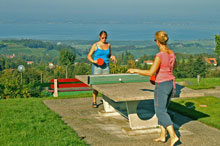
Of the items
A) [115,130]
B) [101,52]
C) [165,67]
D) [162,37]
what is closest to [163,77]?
[165,67]

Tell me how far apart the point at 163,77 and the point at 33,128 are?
8.95 feet

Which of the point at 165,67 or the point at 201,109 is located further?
the point at 201,109

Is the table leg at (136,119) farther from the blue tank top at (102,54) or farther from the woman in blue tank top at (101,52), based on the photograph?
the blue tank top at (102,54)

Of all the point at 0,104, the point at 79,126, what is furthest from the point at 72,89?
the point at 79,126

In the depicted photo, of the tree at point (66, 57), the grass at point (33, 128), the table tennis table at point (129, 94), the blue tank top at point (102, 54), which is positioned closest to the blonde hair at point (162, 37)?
the table tennis table at point (129, 94)

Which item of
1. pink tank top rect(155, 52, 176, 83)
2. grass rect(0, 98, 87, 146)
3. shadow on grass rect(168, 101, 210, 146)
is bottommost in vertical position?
shadow on grass rect(168, 101, 210, 146)

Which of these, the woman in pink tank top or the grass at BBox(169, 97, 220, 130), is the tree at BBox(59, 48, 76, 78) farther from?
the woman in pink tank top

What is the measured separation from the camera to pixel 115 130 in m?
6.12

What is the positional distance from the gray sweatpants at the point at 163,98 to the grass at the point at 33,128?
50.3 inches

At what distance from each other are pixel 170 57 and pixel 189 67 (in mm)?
75732

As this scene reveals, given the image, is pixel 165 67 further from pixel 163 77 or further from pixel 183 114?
pixel 183 114

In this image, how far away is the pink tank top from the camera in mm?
4687

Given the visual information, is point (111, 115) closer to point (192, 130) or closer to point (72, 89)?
point (192, 130)

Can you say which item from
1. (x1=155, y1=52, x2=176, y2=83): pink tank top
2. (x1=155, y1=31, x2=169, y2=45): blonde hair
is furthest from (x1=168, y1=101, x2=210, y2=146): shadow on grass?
(x1=155, y1=31, x2=169, y2=45): blonde hair
